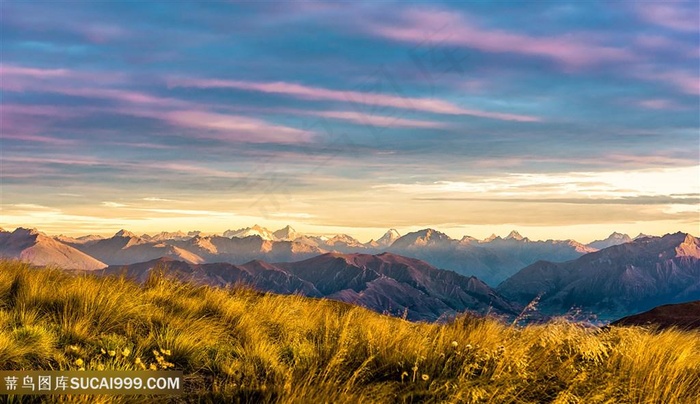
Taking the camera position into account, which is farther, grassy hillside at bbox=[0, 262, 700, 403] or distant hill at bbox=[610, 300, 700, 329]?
distant hill at bbox=[610, 300, 700, 329]

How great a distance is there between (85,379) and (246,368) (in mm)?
2299

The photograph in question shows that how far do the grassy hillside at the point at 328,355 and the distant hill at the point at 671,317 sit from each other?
956 centimetres

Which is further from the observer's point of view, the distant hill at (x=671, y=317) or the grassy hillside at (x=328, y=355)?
the distant hill at (x=671, y=317)

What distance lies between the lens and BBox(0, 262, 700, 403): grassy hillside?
7.90 meters

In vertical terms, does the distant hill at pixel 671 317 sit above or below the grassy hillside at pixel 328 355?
below

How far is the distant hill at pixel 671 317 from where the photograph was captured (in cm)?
2089

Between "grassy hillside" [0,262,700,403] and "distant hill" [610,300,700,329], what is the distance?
9.56m

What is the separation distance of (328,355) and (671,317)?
18014 millimetres

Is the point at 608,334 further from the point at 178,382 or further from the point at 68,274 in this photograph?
the point at 68,274

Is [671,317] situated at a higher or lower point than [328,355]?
lower

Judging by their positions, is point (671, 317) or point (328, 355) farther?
point (671, 317)

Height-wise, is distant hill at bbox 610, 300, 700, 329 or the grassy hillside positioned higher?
the grassy hillside

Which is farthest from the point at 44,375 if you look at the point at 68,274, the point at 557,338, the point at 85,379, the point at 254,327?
the point at 68,274

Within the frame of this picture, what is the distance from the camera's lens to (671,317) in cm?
2208
